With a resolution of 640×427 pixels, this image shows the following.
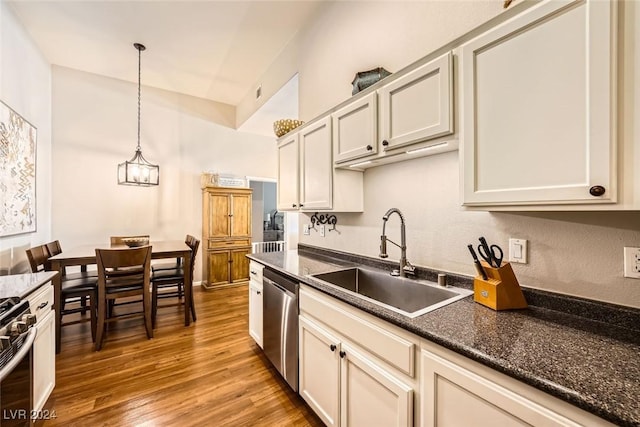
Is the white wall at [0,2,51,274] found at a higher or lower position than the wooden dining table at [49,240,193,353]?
higher

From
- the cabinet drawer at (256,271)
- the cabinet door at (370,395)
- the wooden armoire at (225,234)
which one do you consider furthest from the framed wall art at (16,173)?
the cabinet door at (370,395)

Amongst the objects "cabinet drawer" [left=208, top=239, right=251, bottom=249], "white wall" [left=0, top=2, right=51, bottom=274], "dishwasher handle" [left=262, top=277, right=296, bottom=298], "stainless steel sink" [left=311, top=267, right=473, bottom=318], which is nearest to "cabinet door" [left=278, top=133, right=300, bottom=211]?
"dishwasher handle" [left=262, top=277, right=296, bottom=298]

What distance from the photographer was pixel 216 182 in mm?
4562

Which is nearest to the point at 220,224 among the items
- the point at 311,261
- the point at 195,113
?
the point at 195,113

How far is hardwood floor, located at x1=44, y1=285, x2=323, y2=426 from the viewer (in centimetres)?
172

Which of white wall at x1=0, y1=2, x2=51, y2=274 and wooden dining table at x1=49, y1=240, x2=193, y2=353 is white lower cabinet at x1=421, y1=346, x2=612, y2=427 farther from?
white wall at x1=0, y1=2, x2=51, y2=274

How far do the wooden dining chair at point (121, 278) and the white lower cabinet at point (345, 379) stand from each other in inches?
75.3

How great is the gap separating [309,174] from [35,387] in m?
2.16

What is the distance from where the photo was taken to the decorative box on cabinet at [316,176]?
6.82 ft

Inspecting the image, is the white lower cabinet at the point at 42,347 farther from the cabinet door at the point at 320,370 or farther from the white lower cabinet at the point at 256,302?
the cabinet door at the point at 320,370

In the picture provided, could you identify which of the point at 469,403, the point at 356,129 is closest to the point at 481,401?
the point at 469,403

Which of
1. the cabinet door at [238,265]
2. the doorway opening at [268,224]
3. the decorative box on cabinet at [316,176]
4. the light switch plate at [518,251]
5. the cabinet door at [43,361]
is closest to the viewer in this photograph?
the light switch plate at [518,251]

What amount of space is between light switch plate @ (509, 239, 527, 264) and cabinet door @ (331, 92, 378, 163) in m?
0.86

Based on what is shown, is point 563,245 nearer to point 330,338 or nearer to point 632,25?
point 632,25
